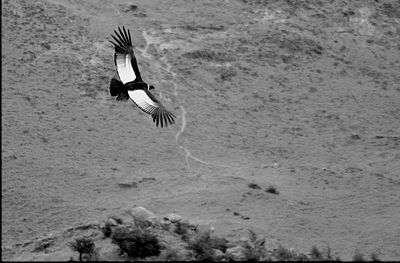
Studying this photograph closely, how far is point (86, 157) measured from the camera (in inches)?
764

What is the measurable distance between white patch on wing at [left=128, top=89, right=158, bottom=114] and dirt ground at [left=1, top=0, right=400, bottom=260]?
9.80ft

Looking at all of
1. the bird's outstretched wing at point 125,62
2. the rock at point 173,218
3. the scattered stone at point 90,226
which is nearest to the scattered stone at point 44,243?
the scattered stone at point 90,226

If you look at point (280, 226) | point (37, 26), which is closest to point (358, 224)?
point (280, 226)

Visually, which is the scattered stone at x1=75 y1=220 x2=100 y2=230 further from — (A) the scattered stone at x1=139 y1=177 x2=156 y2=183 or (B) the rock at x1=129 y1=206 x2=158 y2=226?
(A) the scattered stone at x1=139 y1=177 x2=156 y2=183

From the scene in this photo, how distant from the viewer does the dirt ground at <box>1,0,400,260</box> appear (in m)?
18.0

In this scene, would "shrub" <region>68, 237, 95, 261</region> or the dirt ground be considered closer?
"shrub" <region>68, 237, 95, 261</region>

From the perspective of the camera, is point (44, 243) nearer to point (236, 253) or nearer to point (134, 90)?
point (134, 90)

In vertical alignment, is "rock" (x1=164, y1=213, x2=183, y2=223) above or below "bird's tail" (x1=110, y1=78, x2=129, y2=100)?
below

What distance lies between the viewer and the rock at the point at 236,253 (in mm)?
15508

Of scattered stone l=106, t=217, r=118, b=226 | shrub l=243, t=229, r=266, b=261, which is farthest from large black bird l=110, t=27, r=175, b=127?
shrub l=243, t=229, r=266, b=261

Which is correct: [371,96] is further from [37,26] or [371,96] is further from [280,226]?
[37,26]

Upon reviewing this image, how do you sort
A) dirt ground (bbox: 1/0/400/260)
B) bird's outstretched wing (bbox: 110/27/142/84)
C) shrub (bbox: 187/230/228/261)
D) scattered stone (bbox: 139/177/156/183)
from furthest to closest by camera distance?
scattered stone (bbox: 139/177/156/183)
dirt ground (bbox: 1/0/400/260)
bird's outstretched wing (bbox: 110/27/142/84)
shrub (bbox: 187/230/228/261)

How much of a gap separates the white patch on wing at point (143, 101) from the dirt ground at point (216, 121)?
9.80 feet

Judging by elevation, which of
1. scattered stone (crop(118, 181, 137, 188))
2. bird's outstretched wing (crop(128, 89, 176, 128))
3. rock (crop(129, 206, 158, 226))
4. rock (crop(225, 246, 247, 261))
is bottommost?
rock (crop(225, 246, 247, 261))
